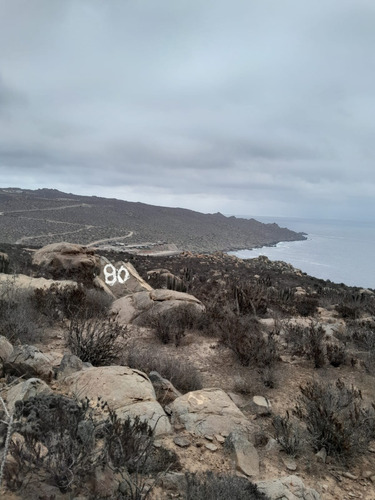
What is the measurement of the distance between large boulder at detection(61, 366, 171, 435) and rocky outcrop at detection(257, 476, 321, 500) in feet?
3.53

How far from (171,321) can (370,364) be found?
3848mm

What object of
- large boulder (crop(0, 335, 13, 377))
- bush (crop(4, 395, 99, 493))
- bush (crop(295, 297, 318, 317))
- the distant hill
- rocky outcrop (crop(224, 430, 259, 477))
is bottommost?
bush (crop(295, 297, 318, 317))

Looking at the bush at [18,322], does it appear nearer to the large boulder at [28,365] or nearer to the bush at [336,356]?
the large boulder at [28,365]

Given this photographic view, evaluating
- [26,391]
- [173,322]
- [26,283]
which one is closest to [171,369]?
[26,391]

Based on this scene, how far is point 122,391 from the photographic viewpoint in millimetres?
3443

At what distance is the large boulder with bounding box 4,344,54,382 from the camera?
367 centimetres

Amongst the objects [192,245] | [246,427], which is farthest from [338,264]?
[246,427]

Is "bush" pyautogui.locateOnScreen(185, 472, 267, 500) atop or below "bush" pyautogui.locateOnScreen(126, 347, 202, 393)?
atop

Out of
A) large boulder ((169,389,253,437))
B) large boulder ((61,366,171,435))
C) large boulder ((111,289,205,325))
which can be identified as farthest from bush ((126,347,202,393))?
large boulder ((111,289,205,325))

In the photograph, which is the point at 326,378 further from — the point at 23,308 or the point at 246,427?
the point at 23,308

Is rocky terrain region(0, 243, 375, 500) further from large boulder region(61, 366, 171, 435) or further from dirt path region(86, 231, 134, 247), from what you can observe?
dirt path region(86, 231, 134, 247)

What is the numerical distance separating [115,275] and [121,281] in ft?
2.04

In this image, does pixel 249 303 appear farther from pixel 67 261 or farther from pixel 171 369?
pixel 67 261

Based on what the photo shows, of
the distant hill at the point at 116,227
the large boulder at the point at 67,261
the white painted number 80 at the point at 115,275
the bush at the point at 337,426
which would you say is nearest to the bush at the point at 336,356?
the bush at the point at 337,426
